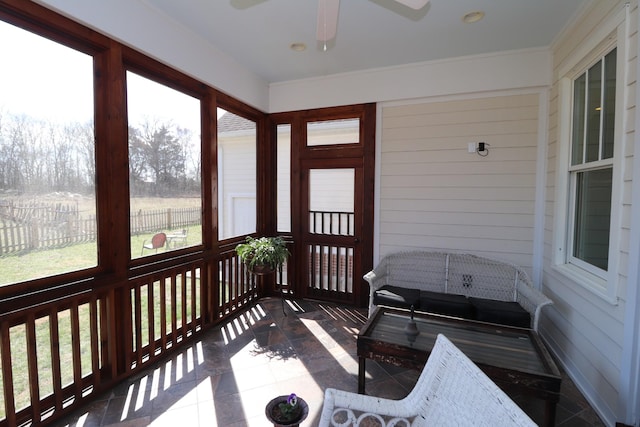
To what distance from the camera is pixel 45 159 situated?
200 cm

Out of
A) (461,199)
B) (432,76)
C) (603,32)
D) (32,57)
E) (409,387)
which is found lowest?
(409,387)

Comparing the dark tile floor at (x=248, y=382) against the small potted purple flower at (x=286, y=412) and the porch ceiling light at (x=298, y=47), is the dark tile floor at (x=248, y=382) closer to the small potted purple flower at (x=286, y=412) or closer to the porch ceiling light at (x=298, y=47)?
the small potted purple flower at (x=286, y=412)

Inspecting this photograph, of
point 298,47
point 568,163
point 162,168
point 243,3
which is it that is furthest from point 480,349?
point 298,47

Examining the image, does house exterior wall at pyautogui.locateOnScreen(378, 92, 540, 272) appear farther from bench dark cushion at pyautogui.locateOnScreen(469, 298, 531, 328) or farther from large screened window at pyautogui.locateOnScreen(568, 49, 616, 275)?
bench dark cushion at pyautogui.locateOnScreen(469, 298, 531, 328)

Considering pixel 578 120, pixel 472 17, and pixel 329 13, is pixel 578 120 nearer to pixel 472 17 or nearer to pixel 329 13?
pixel 472 17

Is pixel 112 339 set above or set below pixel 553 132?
below

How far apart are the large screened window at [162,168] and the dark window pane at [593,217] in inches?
141

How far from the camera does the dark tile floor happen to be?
2.06 metres

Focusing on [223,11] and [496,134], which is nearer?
[223,11]

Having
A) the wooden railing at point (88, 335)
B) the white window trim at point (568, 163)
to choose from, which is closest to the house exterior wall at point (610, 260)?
the white window trim at point (568, 163)

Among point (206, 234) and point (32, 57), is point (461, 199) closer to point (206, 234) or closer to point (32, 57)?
point (206, 234)

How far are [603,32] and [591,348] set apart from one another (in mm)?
2328

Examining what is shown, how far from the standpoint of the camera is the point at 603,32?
221 centimetres

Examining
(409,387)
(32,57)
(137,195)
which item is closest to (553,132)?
(409,387)
